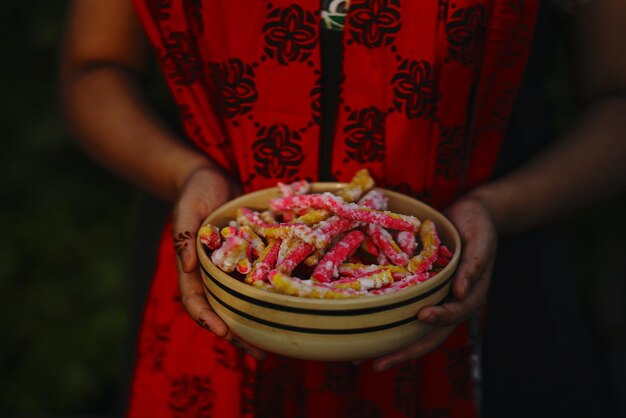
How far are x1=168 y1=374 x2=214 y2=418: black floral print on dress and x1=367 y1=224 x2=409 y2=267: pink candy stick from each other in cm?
34

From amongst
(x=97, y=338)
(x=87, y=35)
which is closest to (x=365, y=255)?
(x=87, y=35)

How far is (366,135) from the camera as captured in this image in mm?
902

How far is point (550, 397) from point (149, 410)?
667 millimetres

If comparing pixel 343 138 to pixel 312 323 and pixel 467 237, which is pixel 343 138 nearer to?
pixel 467 237

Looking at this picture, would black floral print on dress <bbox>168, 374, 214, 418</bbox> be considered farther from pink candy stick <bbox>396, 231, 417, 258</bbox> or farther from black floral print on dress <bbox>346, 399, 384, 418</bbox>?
pink candy stick <bbox>396, 231, 417, 258</bbox>

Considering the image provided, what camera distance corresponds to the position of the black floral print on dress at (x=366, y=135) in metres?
0.89

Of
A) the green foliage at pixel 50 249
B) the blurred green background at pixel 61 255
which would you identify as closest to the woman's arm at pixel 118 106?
the blurred green background at pixel 61 255

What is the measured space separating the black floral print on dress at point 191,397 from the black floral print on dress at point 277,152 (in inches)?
12.8

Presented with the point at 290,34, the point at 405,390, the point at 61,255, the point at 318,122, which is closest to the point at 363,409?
the point at 405,390

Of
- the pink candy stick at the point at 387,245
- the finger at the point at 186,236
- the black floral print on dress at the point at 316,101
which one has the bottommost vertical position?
the finger at the point at 186,236

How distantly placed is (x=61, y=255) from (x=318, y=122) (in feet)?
5.08

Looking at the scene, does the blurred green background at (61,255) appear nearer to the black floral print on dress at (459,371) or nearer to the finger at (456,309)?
the black floral print on dress at (459,371)

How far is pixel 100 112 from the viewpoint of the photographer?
108 cm

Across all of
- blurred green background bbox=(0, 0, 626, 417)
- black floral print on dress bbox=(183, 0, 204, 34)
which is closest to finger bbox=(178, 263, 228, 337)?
black floral print on dress bbox=(183, 0, 204, 34)
